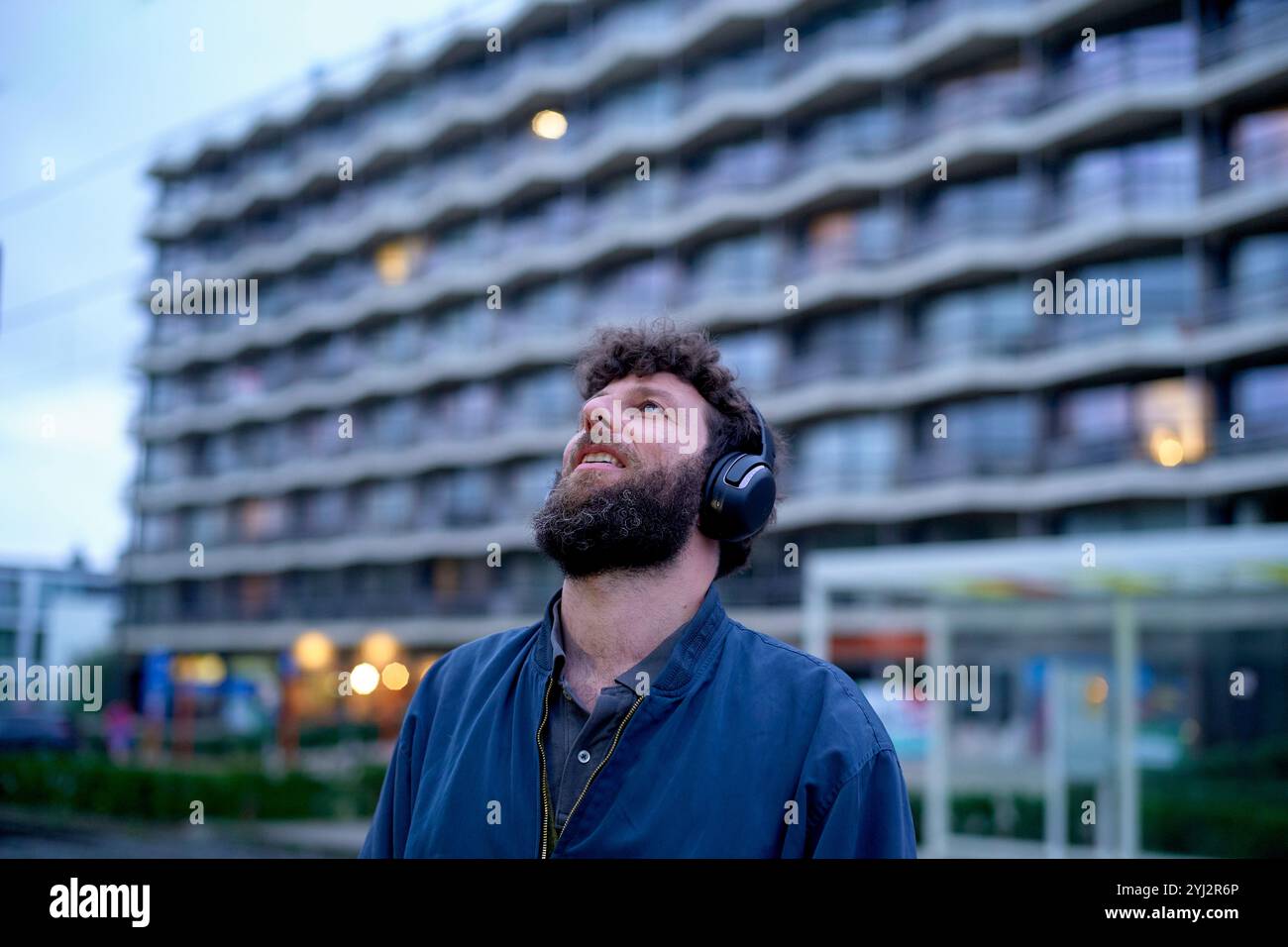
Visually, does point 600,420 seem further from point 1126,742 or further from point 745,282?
point 745,282

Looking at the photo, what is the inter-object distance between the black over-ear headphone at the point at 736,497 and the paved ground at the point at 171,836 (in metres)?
10.6

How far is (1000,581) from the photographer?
912 cm

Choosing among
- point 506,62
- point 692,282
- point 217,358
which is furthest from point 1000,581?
point 217,358

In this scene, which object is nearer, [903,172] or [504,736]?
[504,736]

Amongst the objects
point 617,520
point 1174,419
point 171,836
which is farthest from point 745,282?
point 617,520

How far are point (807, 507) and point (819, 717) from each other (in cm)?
2522

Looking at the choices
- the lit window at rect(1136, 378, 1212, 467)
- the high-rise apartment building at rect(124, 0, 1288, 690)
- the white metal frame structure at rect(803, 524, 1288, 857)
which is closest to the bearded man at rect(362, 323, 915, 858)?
the white metal frame structure at rect(803, 524, 1288, 857)

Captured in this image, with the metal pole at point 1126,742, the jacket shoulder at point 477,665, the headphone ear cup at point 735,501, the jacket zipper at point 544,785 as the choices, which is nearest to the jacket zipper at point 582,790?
the jacket zipper at point 544,785

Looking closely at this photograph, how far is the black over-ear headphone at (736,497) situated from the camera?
2.15 m

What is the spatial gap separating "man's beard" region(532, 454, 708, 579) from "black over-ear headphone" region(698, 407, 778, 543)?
42 millimetres

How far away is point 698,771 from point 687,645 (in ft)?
0.83

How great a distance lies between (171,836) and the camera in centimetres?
1372
